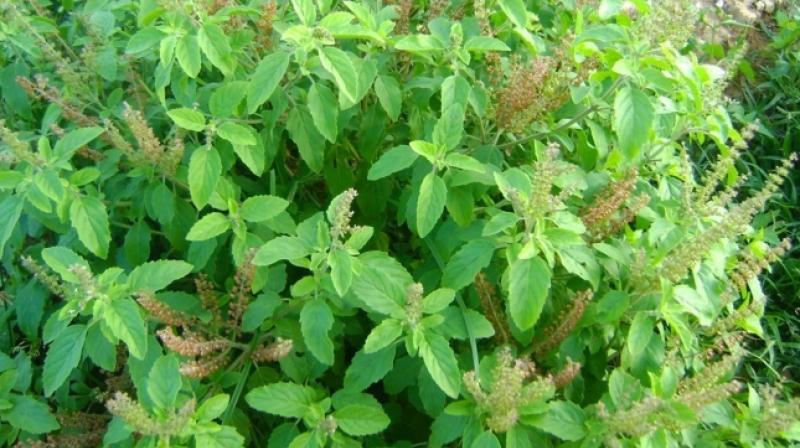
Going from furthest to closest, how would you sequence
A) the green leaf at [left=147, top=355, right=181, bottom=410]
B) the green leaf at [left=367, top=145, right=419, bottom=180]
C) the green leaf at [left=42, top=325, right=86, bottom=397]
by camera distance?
the green leaf at [left=367, top=145, right=419, bottom=180] < the green leaf at [left=42, top=325, right=86, bottom=397] < the green leaf at [left=147, top=355, right=181, bottom=410]

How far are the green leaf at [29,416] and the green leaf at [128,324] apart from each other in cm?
49

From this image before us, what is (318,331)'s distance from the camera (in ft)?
5.32

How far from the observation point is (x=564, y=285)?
203 centimetres

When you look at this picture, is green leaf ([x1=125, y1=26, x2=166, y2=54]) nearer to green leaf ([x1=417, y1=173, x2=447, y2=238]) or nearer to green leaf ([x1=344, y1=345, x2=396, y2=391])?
green leaf ([x1=417, y1=173, x2=447, y2=238])

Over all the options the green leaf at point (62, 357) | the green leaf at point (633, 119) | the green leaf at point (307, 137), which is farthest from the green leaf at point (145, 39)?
the green leaf at point (633, 119)

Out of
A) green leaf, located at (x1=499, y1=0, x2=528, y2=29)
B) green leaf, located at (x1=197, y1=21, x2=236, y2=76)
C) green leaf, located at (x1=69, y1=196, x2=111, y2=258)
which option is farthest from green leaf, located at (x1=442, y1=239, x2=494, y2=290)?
green leaf, located at (x1=69, y1=196, x2=111, y2=258)

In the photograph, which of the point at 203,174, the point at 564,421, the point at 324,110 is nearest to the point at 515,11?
the point at 324,110

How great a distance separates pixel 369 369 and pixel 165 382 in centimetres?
44

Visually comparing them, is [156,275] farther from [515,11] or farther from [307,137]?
[515,11]

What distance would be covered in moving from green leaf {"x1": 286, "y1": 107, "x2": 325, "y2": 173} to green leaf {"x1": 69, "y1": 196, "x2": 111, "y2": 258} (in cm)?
50

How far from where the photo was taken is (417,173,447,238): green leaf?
166cm

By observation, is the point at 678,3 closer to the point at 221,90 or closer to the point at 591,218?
the point at 591,218

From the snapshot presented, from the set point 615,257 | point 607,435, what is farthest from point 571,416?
point 615,257

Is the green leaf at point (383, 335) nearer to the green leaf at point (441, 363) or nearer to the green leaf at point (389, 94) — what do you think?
the green leaf at point (441, 363)
